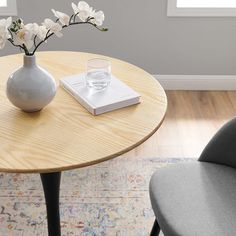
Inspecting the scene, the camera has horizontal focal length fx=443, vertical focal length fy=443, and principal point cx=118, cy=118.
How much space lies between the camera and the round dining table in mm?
1255

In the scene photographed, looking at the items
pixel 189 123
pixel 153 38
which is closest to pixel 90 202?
pixel 189 123

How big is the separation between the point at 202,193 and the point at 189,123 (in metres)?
1.30

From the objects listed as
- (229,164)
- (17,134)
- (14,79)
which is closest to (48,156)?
(17,134)

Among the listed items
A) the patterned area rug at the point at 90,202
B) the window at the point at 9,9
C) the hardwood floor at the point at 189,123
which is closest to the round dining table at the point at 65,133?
the patterned area rug at the point at 90,202

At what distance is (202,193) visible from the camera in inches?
57.9

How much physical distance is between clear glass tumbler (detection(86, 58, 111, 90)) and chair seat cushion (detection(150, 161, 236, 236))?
37 centimetres

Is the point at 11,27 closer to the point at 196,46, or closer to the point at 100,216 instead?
the point at 100,216

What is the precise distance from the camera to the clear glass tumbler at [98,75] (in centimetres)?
158

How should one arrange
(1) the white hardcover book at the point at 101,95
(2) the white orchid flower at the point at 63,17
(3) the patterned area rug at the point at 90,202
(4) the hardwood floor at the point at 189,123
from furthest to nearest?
(4) the hardwood floor at the point at 189,123, (3) the patterned area rug at the point at 90,202, (1) the white hardcover book at the point at 101,95, (2) the white orchid flower at the point at 63,17

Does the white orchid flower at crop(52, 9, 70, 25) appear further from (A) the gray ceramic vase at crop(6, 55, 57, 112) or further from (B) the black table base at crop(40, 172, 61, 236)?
(B) the black table base at crop(40, 172, 61, 236)

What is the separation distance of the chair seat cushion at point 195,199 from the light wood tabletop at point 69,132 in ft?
0.72

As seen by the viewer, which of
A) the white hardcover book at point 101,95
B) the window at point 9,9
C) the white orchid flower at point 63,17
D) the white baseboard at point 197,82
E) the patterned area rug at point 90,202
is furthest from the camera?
the white baseboard at point 197,82

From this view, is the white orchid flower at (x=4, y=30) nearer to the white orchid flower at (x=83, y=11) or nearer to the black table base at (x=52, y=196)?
the white orchid flower at (x=83, y=11)

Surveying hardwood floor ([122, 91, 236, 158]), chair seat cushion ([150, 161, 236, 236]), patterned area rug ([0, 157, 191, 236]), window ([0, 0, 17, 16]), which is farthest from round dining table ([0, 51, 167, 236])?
window ([0, 0, 17, 16])
